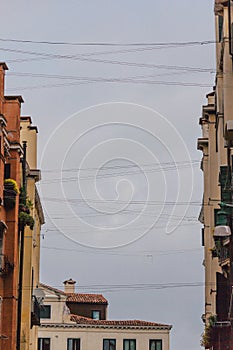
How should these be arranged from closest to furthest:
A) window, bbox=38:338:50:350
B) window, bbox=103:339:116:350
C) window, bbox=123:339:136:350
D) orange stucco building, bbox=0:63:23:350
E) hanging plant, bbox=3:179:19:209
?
orange stucco building, bbox=0:63:23:350, hanging plant, bbox=3:179:19:209, window, bbox=38:338:50:350, window, bbox=103:339:116:350, window, bbox=123:339:136:350

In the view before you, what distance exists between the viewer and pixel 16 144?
4081 cm

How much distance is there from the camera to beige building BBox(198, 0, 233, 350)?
2578 centimetres

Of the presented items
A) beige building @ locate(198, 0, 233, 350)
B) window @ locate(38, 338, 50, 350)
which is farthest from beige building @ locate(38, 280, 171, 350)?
beige building @ locate(198, 0, 233, 350)

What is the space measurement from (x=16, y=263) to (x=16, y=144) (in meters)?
5.28

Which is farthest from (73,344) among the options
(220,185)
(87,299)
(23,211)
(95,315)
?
(220,185)

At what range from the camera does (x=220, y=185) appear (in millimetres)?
36375

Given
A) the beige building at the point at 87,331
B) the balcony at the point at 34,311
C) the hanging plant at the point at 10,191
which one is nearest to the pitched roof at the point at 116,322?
the beige building at the point at 87,331

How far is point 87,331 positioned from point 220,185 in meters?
51.6

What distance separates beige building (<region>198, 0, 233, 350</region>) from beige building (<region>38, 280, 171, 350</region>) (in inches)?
1240

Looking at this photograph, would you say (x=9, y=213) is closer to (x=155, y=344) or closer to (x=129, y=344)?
(x=129, y=344)

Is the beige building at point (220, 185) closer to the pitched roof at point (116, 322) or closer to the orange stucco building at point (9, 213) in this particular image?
the orange stucco building at point (9, 213)

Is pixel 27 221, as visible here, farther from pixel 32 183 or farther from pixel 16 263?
pixel 32 183

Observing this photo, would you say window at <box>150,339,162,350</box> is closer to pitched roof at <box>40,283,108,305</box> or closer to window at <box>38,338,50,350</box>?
pitched roof at <box>40,283,108,305</box>

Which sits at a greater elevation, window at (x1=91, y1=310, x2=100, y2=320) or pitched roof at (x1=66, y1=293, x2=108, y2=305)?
pitched roof at (x1=66, y1=293, x2=108, y2=305)
